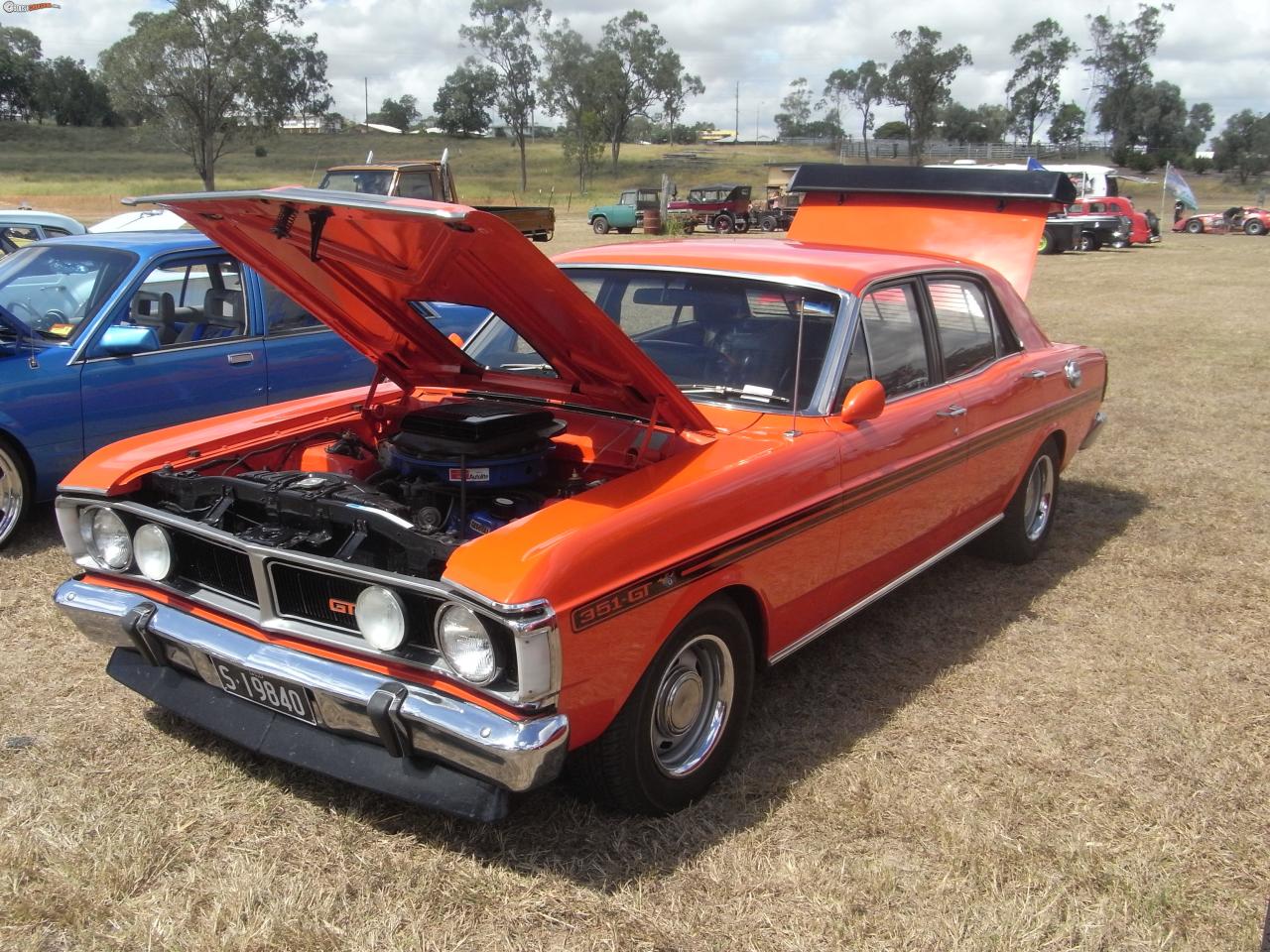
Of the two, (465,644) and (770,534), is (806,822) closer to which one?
(770,534)

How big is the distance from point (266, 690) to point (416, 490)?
0.74 m

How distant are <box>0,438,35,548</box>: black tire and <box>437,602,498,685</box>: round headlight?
3.49 meters

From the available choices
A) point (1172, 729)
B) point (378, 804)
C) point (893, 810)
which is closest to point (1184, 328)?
point (1172, 729)

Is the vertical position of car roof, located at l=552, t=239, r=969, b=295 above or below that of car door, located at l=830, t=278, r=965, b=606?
above

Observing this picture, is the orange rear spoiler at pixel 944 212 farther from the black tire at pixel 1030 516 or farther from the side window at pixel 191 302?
the side window at pixel 191 302

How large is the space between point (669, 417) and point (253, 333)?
3.50 meters

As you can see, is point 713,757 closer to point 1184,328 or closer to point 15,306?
point 15,306

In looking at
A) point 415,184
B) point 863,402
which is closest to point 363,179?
point 415,184

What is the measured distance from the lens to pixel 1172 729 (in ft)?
12.0

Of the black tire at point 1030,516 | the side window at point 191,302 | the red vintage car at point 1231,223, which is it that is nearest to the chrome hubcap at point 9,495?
the side window at point 191,302

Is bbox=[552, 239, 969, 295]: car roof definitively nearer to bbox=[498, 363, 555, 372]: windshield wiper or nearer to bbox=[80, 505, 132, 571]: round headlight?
bbox=[498, 363, 555, 372]: windshield wiper

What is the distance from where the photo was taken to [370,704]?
258 centimetres

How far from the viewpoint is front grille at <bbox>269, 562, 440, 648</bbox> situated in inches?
105

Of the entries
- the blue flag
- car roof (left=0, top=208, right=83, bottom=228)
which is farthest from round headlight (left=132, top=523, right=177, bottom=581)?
the blue flag
